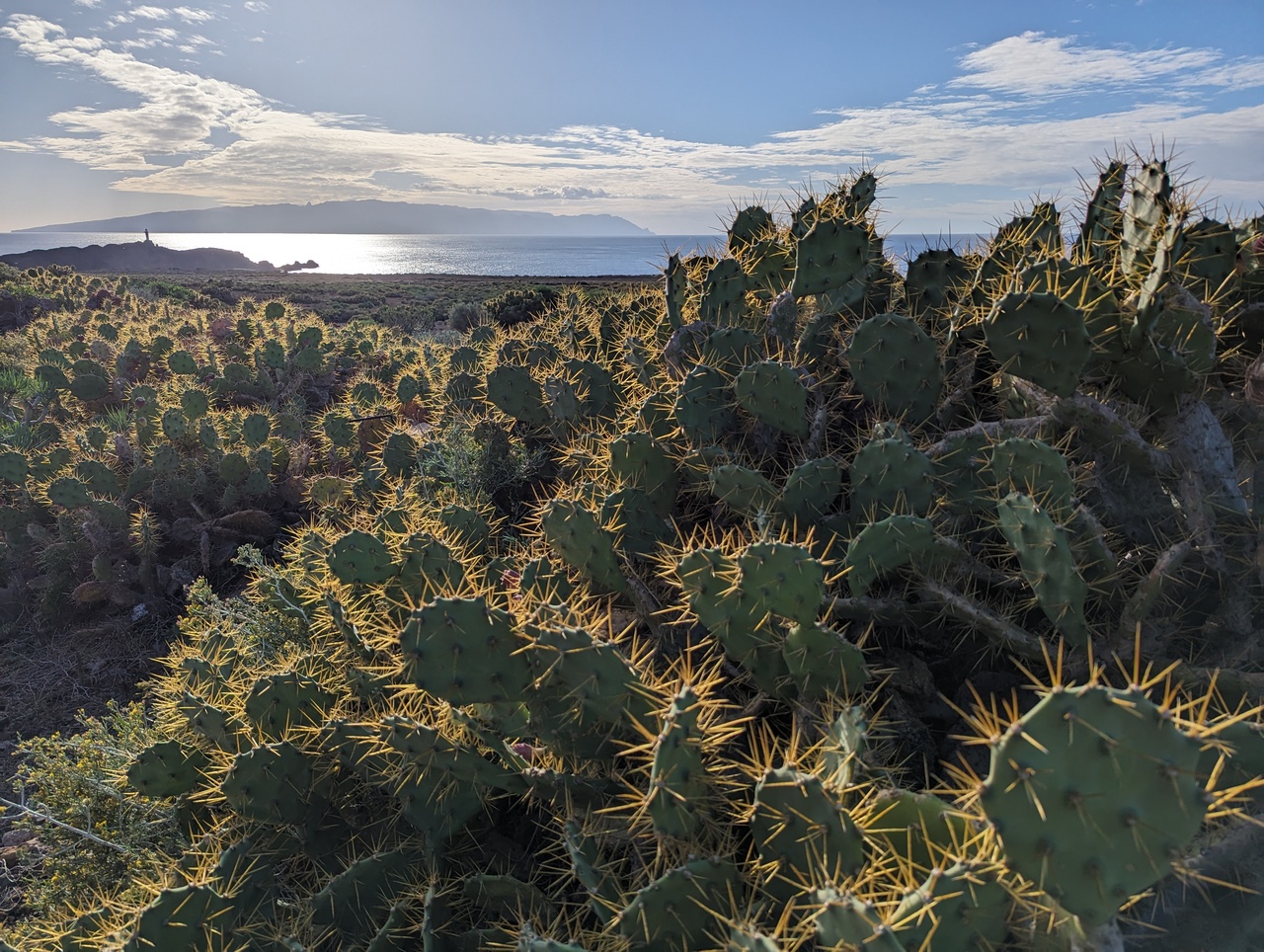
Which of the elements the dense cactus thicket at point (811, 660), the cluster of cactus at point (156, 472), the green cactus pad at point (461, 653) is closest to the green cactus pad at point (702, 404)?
the dense cactus thicket at point (811, 660)

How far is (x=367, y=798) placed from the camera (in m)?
Result: 2.87

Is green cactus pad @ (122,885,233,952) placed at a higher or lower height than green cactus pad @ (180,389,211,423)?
lower

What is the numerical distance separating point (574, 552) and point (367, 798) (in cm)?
121

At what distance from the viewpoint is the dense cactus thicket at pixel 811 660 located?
1.57 m

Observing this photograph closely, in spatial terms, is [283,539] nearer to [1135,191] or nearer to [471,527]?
[471,527]

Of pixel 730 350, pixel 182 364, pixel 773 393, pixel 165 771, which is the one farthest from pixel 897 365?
pixel 182 364

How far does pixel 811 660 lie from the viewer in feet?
7.34

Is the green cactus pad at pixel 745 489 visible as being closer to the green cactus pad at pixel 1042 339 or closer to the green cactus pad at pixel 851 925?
the green cactus pad at pixel 1042 339

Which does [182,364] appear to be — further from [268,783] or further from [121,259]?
[121,259]

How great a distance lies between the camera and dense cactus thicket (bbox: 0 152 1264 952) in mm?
1573

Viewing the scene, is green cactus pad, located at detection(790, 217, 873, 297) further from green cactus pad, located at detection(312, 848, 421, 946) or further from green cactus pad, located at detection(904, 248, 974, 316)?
green cactus pad, located at detection(312, 848, 421, 946)

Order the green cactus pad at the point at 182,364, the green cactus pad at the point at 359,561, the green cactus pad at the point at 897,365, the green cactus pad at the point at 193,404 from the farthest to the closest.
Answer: the green cactus pad at the point at 182,364
the green cactus pad at the point at 193,404
the green cactus pad at the point at 359,561
the green cactus pad at the point at 897,365

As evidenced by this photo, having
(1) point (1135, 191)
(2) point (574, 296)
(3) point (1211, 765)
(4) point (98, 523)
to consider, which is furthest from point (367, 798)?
(2) point (574, 296)

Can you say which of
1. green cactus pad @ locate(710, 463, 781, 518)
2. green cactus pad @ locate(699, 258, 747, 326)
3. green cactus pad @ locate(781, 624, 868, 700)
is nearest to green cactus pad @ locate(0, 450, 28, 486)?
green cactus pad @ locate(699, 258, 747, 326)
